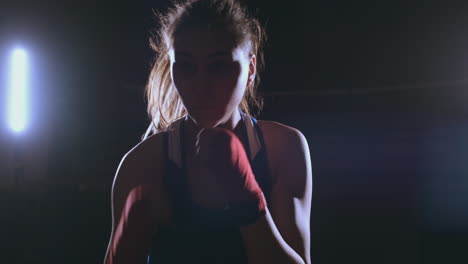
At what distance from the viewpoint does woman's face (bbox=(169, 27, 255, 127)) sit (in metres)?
Result: 0.65

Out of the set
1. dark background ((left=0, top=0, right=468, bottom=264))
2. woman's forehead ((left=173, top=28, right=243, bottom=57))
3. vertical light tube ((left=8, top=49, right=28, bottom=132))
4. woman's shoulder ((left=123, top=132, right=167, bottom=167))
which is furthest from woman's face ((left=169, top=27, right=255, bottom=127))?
vertical light tube ((left=8, top=49, right=28, bottom=132))

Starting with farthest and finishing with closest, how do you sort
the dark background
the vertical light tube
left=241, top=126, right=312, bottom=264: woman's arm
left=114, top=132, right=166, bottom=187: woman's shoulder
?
the vertical light tube < the dark background < left=114, top=132, right=166, bottom=187: woman's shoulder < left=241, top=126, right=312, bottom=264: woman's arm

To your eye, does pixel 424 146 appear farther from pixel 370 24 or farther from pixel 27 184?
pixel 27 184

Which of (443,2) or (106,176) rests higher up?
(443,2)

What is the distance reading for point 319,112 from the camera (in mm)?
3207

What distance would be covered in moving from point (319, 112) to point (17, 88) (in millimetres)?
2217

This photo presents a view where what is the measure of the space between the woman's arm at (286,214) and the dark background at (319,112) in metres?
1.37

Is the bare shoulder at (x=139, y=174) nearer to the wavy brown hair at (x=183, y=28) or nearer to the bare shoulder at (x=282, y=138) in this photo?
the wavy brown hair at (x=183, y=28)

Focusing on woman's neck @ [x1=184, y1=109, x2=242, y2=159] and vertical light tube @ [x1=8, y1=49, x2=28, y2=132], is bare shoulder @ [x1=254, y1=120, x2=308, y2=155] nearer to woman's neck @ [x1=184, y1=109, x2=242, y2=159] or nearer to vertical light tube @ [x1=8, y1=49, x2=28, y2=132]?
woman's neck @ [x1=184, y1=109, x2=242, y2=159]

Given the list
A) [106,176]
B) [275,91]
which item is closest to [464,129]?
[275,91]

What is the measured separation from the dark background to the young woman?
54.0 inches

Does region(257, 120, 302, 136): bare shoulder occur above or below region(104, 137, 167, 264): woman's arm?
above

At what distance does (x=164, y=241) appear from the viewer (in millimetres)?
725

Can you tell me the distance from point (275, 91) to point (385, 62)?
84cm
